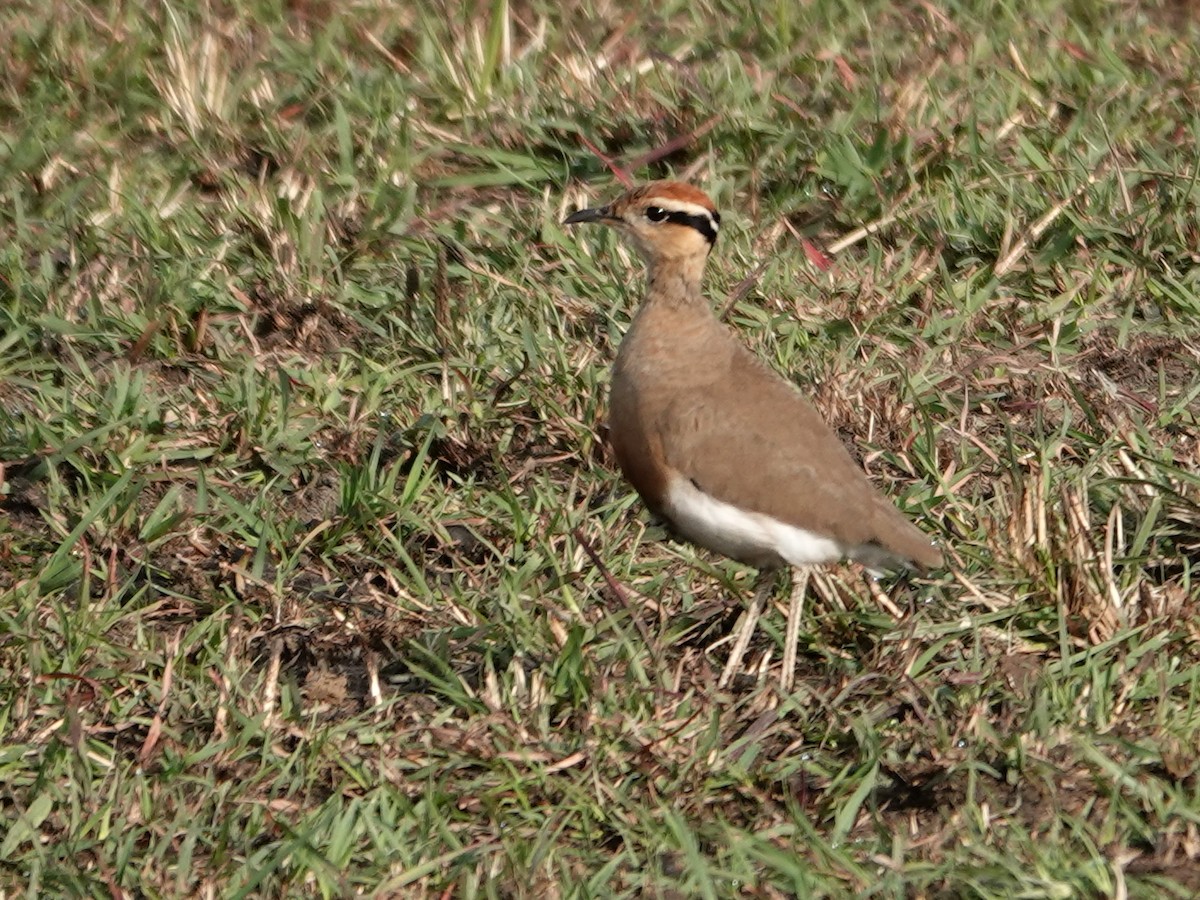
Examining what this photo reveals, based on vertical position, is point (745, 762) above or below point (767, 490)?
below

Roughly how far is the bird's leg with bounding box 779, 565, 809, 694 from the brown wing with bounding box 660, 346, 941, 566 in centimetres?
16

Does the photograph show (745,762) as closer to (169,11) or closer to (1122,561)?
(1122,561)

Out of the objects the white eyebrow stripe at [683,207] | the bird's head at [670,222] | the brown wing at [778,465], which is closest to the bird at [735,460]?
the brown wing at [778,465]

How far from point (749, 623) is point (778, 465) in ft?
1.36

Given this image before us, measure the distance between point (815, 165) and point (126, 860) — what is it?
392cm

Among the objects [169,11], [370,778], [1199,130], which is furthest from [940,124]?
[370,778]

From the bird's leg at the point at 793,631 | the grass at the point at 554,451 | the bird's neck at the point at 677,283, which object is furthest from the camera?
the bird's neck at the point at 677,283

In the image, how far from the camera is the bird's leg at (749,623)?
490 centimetres

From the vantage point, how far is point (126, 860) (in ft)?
14.1

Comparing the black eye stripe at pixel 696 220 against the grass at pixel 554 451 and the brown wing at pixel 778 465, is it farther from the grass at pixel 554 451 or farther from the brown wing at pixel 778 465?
the grass at pixel 554 451

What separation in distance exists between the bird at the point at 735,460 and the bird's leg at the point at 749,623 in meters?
0.03

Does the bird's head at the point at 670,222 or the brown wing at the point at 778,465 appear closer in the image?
the brown wing at the point at 778,465

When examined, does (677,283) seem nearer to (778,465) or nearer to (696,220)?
(696,220)

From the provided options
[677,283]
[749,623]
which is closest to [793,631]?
[749,623]
